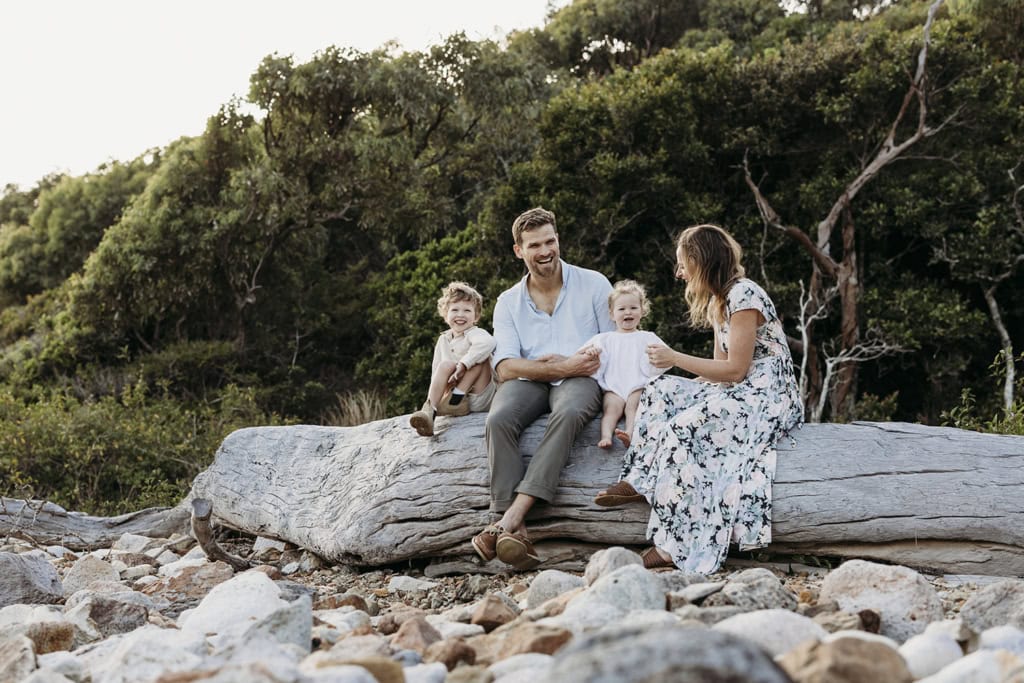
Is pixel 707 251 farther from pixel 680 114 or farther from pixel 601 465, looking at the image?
pixel 680 114

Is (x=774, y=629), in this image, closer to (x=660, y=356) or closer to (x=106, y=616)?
(x=660, y=356)

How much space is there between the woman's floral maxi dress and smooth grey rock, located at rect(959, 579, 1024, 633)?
1.33 metres

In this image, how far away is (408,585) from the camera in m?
5.71

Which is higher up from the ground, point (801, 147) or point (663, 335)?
point (801, 147)

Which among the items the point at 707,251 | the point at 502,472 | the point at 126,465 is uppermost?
the point at 707,251

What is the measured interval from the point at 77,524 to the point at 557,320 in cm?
468

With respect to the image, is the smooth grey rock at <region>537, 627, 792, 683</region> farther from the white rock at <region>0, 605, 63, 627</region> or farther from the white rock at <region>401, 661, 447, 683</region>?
the white rock at <region>0, 605, 63, 627</region>

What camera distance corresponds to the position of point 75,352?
47.8ft

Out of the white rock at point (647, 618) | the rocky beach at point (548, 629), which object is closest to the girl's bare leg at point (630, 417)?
the rocky beach at point (548, 629)

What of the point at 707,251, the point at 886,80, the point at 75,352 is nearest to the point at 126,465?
the point at 75,352

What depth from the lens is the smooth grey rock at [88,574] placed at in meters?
6.04

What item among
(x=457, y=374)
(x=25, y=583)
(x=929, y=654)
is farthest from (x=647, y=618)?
(x=25, y=583)

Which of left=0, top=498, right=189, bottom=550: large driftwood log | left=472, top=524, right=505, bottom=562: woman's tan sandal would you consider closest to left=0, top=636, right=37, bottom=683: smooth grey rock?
left=472, top=524, right=505, bottom=562: woman's tan sandal

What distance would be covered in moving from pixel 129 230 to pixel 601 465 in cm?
1110
